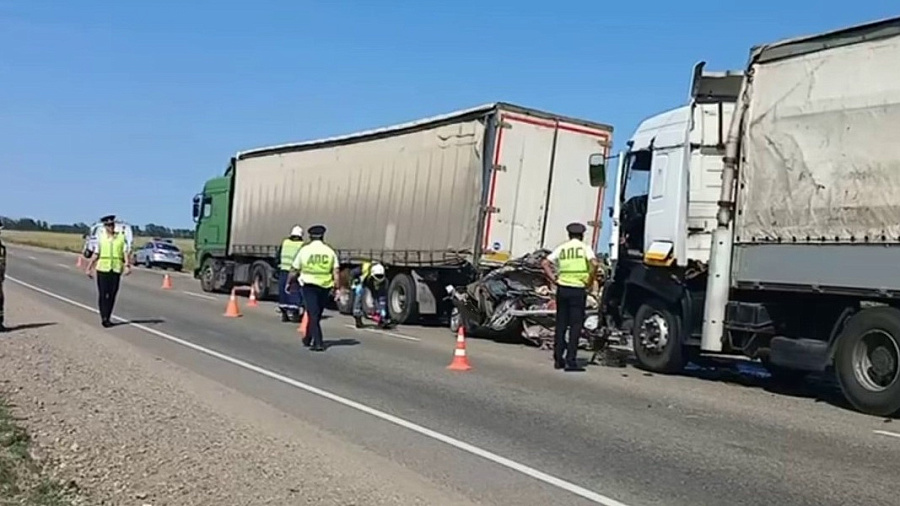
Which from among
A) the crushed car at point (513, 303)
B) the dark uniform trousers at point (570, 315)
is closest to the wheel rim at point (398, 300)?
the crushed car at point (513, 303)

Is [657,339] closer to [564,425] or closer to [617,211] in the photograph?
[617,211]

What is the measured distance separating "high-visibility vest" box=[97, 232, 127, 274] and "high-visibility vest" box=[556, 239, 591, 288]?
771cm

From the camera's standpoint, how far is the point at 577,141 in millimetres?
19281

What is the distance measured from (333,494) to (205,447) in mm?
1691

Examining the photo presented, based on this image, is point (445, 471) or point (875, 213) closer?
point (445, 471)

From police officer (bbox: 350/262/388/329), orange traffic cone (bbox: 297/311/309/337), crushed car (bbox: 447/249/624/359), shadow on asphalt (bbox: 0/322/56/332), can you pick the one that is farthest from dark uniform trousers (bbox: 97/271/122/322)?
crushed car (bbox: 447/249/624/359)

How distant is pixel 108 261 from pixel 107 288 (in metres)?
0.57

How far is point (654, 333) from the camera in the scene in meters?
13.1

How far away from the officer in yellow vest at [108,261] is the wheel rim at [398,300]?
561 cm

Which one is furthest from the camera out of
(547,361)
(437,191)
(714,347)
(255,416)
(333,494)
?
(437,191)

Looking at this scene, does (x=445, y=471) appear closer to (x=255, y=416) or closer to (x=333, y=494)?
(x=333, y=494)

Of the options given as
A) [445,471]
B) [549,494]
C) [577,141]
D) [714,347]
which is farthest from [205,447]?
[577,141]

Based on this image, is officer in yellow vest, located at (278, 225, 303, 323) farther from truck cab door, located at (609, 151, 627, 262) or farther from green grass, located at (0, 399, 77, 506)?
green grass, located at (0, 399, 77, 506)

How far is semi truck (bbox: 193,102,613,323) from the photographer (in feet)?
61.3
